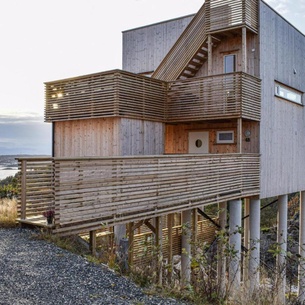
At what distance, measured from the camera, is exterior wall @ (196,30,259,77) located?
13.5 m

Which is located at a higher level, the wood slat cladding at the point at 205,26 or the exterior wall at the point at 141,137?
the wood slat cladding at the point at 205,26

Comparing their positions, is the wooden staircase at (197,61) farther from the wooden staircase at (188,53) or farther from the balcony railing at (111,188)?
the balcony railing at (111,188)

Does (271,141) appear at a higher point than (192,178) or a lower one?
higher

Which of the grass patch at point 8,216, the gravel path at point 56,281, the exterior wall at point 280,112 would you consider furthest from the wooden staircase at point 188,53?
the gravel path at point 56,281

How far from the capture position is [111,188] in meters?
7.62

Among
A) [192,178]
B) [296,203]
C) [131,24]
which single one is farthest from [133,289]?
[296,203]

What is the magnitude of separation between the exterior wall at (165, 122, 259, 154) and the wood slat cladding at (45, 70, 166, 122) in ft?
6.88

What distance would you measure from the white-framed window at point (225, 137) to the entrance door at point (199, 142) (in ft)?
1.67

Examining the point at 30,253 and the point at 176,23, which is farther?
the point at 176,23

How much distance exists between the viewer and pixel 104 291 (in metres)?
5.41

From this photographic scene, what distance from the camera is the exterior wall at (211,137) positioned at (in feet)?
44.9

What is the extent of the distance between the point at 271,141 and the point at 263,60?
121 inches

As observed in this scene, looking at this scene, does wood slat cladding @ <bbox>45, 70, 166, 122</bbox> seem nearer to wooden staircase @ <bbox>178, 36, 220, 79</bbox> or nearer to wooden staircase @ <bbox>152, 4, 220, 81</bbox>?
wooden staircase @ <bbox>152, 4, 220, 81</bbox>

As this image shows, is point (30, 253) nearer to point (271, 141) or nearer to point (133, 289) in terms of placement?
point (133, 289)
